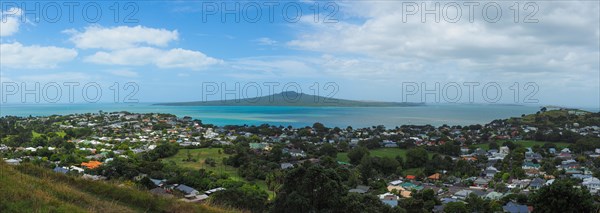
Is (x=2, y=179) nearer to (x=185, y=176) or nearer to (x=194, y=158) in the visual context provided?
(x=185, y=176)

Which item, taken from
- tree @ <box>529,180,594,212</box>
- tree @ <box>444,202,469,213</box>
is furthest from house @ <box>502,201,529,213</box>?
tree @ <box>529,180,594,212</box>

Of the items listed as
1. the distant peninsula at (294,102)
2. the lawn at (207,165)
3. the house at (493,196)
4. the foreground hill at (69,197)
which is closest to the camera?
the foreground hill at (69,197)

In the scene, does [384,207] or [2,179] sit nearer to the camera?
[2,179]

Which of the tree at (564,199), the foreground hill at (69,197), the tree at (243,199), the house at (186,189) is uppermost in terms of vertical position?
the foreground hill at (69,197)

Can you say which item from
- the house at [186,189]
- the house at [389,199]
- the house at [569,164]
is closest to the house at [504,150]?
the house at [569,164]

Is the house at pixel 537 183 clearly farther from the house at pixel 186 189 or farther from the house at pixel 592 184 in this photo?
the house at pixel 186 189

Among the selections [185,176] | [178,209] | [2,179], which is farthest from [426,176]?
[2,179]

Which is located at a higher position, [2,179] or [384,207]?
[2,179]
